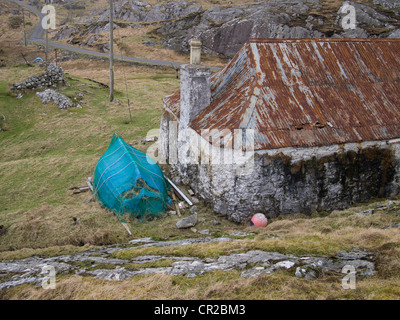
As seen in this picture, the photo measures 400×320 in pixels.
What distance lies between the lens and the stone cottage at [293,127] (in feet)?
44.1

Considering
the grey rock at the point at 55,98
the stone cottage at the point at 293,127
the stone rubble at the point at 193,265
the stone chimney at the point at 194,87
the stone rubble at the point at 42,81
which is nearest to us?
the stone rubble at the point at 193,265

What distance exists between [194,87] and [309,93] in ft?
15.8

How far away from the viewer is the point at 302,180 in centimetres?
1392

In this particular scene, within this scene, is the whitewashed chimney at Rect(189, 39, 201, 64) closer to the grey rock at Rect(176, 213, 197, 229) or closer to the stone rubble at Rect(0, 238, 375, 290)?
the grey rock at Rect(176, 213, 197, 229)

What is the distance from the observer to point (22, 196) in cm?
1697

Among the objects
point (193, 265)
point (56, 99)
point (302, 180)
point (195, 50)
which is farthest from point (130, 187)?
point (56, 99)

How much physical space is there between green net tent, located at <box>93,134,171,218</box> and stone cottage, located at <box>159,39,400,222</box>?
77.0 inches

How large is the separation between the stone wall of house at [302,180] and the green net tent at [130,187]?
2056mm

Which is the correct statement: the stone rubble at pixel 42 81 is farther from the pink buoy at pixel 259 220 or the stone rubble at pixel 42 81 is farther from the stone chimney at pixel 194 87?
the pink buoy at pixel 259 220

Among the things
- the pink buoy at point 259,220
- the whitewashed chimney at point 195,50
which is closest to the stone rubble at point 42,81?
the whitewashed chimney at point 195,50

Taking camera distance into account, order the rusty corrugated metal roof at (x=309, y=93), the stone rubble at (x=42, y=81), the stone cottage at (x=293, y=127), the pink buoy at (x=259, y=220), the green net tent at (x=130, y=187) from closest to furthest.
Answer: the pink buoy at (x=259, y=220)
the stone cottage at (x=293, y=127)
the rusty corrugated metal roof at (x=309, y=93)
the green net tent at (x=130, y=187)
the stone rubble at (x=42, y=81)

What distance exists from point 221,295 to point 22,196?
13.4m

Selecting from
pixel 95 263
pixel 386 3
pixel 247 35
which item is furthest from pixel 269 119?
pixel 386 3

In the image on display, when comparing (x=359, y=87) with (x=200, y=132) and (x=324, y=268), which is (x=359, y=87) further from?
(x=324, y=268)
